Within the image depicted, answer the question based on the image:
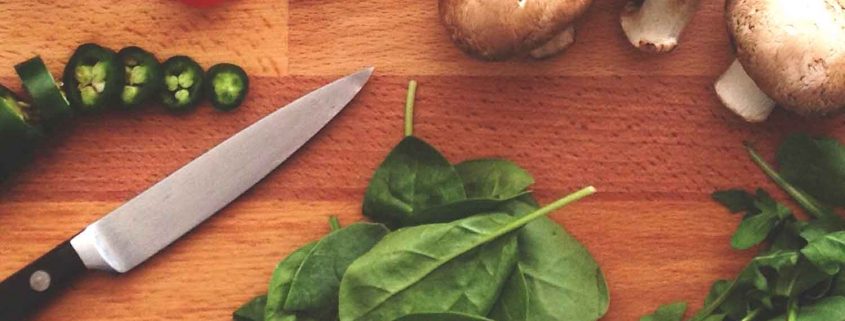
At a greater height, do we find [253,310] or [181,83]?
[181,83]

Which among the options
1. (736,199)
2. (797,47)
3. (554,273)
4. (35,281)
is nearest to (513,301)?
(554,273)

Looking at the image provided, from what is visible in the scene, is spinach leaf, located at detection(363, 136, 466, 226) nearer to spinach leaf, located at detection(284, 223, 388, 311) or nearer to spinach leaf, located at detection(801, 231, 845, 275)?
spinach leaf, located at detection(284, 223, 388, 311)

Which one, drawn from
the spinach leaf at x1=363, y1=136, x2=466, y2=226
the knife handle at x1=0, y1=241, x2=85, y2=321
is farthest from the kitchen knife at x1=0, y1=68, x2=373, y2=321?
the spinach leaf at x1=363, y1=136, x2=466, y2=226

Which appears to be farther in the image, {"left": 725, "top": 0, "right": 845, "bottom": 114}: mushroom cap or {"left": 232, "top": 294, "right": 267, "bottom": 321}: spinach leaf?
{"left": 232, "top": 294, "right": 267, "bottom": 321}: spinach leaf

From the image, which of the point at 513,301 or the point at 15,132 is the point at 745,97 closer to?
the point at 513,301

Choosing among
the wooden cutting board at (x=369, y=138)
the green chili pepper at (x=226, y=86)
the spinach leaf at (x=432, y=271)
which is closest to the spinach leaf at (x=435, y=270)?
the spinach leaf at (x=432, y=271)

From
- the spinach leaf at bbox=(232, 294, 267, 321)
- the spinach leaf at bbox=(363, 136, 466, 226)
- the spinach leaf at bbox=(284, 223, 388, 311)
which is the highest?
the spinach leaf at bbox=(363, 136, 466, 226)

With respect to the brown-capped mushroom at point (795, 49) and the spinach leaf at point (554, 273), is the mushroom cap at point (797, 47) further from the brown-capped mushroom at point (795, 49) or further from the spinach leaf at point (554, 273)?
the spinach leaf at point (554, 273)

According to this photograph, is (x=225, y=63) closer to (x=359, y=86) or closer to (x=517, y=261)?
(x=359, y=86)
